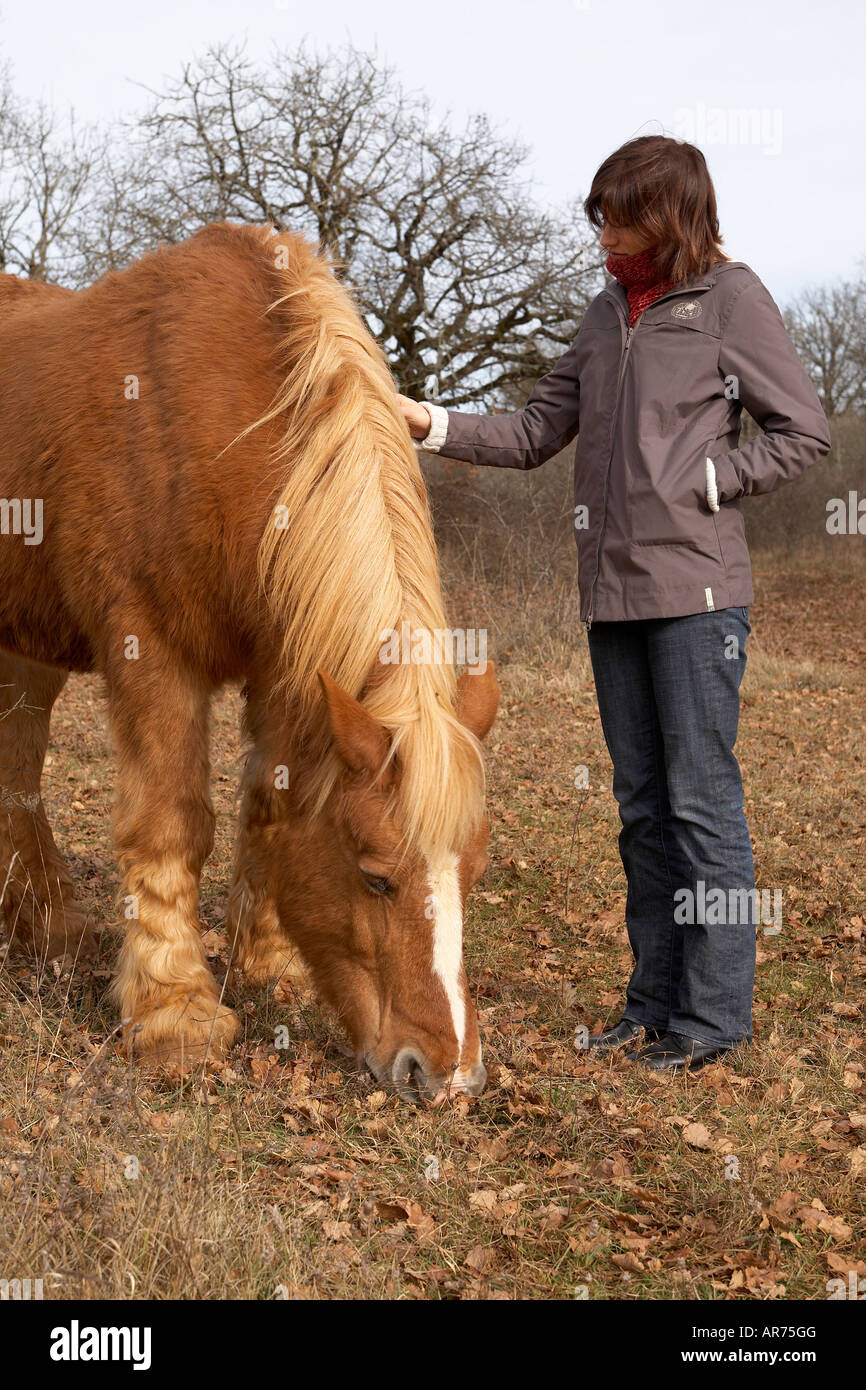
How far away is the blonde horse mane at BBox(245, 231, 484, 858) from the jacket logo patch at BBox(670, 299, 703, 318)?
88 cm

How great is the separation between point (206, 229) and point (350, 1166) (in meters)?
3.20

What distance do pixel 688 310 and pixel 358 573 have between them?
4.16 ft

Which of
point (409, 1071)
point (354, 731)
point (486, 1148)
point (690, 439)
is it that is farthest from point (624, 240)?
point (486, 1148)

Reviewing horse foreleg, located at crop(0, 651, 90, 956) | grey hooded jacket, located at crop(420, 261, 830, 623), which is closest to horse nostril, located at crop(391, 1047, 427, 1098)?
grey hooded jacket, located at crop(420, 261, 830, 623)

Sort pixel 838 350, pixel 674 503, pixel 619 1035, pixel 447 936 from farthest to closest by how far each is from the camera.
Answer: pixel 838 350 → pixel 619 1035 → pixel 674 503 → pixel 447 936

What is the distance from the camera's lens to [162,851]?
369 centimetres

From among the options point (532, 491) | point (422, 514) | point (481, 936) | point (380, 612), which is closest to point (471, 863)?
point (380, 612)

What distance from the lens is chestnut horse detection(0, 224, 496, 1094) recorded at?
3.04 m

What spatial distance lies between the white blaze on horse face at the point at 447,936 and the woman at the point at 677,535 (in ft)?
3.09

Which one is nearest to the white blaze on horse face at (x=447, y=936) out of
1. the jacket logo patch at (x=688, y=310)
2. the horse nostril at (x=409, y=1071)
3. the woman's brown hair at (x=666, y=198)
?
the horse nostril at (x=409, y=1071)

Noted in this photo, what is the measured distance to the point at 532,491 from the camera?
49.1 feet

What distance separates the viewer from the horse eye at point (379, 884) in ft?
10.1

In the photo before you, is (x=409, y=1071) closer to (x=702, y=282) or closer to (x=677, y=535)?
(x=677, y=535)

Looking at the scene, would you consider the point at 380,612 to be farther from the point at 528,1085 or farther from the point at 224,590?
the point at 528,1085
